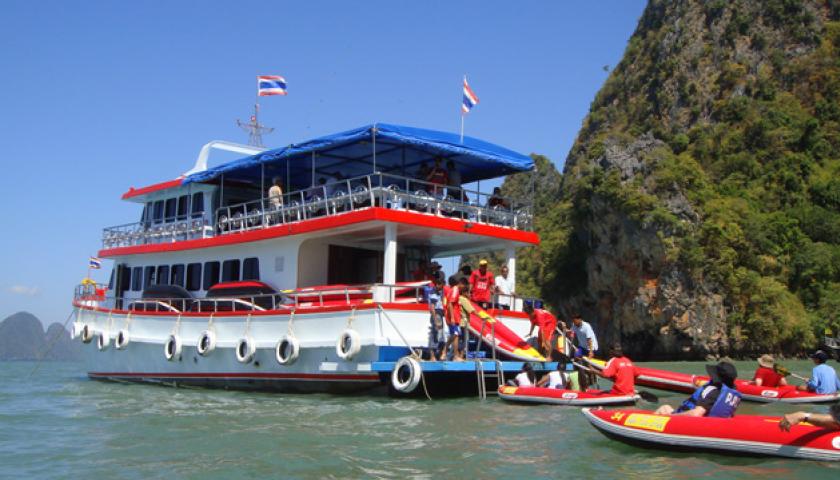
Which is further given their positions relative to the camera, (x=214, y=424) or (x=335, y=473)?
(x=214, y=424)

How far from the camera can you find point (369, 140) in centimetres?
1566

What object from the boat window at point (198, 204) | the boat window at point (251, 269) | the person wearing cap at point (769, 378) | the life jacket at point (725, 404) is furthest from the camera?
the boat window at point (198, 204)

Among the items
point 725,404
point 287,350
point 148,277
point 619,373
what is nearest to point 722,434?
point 725,404

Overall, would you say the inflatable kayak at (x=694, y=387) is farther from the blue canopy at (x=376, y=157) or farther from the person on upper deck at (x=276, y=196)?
the person on upper deck at (x=276, y=196)

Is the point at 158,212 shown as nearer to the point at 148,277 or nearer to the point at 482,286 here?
the point at 148,277

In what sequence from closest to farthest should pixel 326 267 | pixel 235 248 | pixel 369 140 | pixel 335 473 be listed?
1. pixel 335 473
2. pixel 369 140
3. pixel 326 267
4. pixel 235 248

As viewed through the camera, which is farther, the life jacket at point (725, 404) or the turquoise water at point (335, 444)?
the life jacket at point (725, 404)

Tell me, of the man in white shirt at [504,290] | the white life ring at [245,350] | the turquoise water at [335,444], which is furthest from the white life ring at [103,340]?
the man in white shirt at [504,290]

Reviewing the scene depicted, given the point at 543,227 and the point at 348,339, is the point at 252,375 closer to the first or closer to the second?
the point at 348,339

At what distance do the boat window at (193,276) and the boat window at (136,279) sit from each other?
7.85 ft

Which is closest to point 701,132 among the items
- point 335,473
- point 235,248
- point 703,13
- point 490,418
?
point 703,13

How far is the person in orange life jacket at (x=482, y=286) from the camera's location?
1530cm

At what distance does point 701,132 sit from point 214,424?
61.9 meters

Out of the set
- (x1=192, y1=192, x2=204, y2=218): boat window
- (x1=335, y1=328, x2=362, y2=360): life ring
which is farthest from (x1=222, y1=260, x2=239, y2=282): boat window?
(x1=335, y1=328, x2=362, y2=360): life ring
